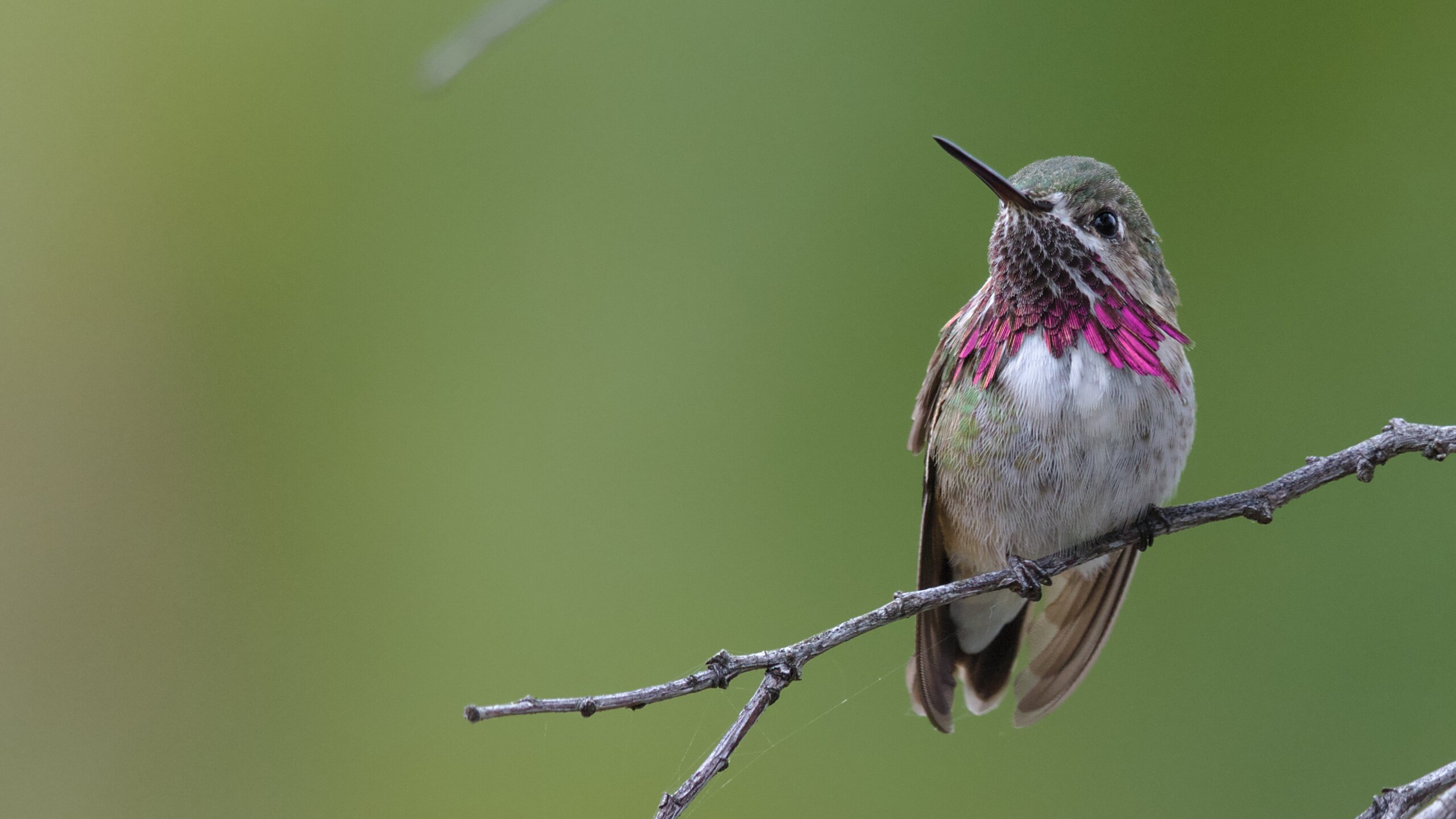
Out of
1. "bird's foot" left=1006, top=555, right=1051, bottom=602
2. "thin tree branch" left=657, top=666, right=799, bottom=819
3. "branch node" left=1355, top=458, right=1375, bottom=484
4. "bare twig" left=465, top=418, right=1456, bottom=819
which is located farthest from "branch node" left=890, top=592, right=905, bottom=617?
"branch node" left=1355, top=458, right=1375, bottom=484

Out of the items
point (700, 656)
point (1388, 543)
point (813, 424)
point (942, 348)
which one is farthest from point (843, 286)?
Result: point (1388, 543)

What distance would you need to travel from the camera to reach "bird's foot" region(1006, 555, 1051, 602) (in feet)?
6.56

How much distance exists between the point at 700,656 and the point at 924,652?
1052 millimetres

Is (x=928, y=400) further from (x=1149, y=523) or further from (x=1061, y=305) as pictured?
(x=1149, y=523)

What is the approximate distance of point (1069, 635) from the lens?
2451 millimetres

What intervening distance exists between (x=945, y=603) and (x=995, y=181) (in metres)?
0.68

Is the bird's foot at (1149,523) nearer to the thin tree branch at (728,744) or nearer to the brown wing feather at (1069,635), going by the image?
the brown wing feather at (1069,635)

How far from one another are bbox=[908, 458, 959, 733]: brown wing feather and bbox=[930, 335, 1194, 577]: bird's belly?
0.23 meters

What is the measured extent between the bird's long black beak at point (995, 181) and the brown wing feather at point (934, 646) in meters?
0.63

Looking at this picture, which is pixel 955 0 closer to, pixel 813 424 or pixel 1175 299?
pixel 813 424

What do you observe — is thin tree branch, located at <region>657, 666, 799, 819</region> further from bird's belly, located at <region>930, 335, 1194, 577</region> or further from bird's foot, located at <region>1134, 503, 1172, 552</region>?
bird's foot, located at <region>1134, 503, 1172, 552</region>

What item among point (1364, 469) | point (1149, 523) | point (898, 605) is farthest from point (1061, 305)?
point (898, 605)

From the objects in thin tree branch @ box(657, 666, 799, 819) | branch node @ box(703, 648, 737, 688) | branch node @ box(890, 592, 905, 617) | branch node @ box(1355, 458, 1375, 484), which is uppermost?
branch node @ box(703, 648, 737, 688)

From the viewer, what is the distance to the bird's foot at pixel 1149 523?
2035 millimetres
